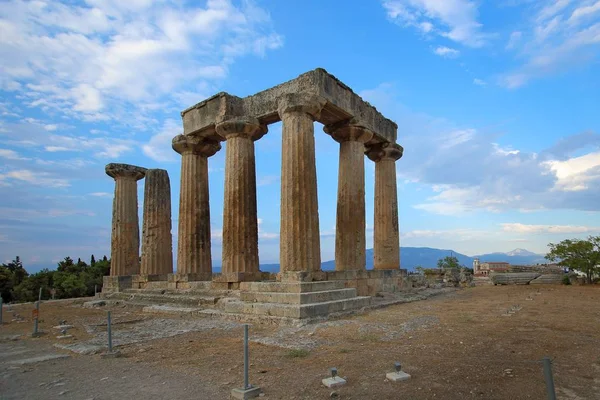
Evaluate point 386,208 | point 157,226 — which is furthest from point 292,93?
point 157,226

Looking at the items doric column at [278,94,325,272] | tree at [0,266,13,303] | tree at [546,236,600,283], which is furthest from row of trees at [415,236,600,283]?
tree at [0,266,13,303]

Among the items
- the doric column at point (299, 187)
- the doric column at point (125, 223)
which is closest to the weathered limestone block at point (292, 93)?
the doric column at point (299, 187)

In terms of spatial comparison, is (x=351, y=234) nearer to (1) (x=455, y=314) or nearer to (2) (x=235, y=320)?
(1) (x=455, y=314)

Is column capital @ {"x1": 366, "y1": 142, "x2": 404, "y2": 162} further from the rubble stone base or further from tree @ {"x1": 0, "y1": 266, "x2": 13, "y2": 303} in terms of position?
tree @ {"x1": 0, "y1": 266, "x2": 13, "y2": 303}

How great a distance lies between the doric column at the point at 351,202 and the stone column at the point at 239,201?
3.48 meters

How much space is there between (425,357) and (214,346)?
406 cm

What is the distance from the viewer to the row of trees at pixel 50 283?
29766mm

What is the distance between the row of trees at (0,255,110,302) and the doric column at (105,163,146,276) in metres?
10.8

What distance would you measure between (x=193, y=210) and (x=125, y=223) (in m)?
6.10

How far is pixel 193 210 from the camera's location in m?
17.5

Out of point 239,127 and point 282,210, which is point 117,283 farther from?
point 282,210

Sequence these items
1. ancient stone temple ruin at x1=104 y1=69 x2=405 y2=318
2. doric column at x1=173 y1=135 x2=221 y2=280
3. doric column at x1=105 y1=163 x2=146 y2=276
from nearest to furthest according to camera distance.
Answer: ancient stone temple ruin at x1=104 y1=69 x2=405 y2=318, doric column at x1=173 y1=135 x2=221 y2=280, doric column at x1=105 y1=163 x2=146 y2=276

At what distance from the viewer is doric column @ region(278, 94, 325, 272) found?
490 inches

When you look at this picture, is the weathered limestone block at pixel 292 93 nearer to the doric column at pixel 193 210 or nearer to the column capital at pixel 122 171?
the doric column at pixel 193 210
